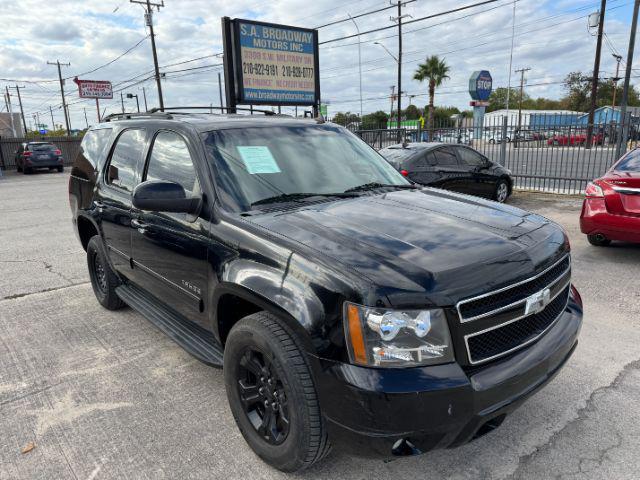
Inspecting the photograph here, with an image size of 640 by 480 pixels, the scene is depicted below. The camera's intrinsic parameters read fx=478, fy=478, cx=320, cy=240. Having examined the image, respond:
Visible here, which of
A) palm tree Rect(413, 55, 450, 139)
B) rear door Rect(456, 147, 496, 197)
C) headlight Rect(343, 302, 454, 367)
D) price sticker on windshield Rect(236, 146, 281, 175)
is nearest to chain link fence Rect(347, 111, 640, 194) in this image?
rear door Rect(456, 147, 496, 197)

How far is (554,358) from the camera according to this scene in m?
2.38

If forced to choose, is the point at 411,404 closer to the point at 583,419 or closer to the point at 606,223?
the point at 583,419

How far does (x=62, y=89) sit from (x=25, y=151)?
137 ft

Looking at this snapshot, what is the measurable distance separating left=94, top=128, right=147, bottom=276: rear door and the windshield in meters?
1.00

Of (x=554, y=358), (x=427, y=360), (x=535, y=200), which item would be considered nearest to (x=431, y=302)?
(x=427, y=360)

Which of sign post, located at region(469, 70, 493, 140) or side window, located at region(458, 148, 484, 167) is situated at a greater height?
sign post, located at region(469, 70, 493, 140)

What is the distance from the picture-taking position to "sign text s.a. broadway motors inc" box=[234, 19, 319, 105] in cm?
1167

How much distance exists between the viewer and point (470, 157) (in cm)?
1066

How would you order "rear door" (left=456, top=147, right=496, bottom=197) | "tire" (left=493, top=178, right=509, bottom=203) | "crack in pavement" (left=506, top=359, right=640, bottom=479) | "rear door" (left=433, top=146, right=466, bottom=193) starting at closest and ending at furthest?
"crack in pavement" (left=506, top=359, right=640, bottom=479)
"rear door" (left=433, top=146, right=466, bottom=193)
"rear door" (left=456, top=147, right=496, bottom=197)
"tire" (left=493, top=178, right=509, bottom=203)

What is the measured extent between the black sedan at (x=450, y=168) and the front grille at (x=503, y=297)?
6746 mm

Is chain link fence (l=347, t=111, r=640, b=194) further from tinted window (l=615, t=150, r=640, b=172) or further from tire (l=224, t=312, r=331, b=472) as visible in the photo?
tire (l=224, t=312, r=331, b=472)

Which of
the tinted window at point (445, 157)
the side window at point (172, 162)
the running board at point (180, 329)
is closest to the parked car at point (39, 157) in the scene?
the tinted window at point (445, 157)

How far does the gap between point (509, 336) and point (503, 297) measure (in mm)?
205

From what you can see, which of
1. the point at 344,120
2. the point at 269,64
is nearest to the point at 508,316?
the point at 269,64
